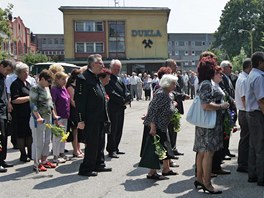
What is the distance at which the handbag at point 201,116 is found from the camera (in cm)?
573

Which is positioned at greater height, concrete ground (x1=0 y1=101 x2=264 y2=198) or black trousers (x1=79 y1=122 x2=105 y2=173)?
black trousers (x1=79 y1=122 x2=105 y2=173)

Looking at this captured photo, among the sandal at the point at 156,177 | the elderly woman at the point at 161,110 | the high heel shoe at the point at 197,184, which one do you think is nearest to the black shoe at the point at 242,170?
the high heel shoe at the point at 197,184

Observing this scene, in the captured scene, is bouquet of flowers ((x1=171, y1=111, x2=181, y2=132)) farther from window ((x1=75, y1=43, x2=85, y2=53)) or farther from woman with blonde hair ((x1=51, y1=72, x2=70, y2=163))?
window ((x1=75, y1=43, x2=85, y2=53))

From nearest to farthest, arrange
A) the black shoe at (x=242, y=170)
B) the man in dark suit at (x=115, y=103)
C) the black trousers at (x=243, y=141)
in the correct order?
the black trousers at (x=243, y=141) → the black shoe at (x=242, y=170) → the man in dark suit at (x=115, y=103)

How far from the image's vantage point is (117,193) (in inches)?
243

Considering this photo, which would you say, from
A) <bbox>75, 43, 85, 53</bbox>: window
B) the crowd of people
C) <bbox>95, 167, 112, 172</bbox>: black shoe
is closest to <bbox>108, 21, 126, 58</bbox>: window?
<bbox>75, 43, 85, 53</bbox>: window

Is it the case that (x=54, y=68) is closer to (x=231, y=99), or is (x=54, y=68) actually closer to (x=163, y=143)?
(x=163, y=143)

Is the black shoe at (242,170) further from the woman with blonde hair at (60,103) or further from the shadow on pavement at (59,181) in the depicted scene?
the woman with blonde hair at (60,103)

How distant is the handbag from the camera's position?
18.8 feet

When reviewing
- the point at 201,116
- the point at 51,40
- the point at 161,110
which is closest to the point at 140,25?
the point at 161,110

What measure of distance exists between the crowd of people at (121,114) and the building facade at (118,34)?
148ft

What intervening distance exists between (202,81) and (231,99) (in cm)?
203

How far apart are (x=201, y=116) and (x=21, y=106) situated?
3.99 meters

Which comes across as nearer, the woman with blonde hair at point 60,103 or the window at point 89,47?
the woman with blonde hair at point 60,103
